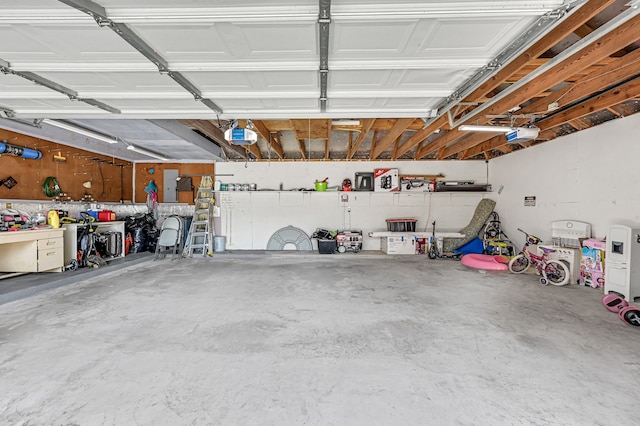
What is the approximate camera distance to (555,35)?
2291mm

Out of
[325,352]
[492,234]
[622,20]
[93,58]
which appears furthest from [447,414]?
[492,234]

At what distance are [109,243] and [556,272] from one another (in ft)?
29.0

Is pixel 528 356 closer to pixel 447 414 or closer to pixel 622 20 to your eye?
pixel 447 414

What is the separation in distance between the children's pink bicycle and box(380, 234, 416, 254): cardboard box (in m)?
2.32

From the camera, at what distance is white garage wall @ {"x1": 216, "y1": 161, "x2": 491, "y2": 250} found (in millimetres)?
8000

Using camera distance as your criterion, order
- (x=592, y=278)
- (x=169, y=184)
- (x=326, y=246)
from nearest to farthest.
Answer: (x=592, y=278)
(x=326, y=246)
(x=169, y=184)

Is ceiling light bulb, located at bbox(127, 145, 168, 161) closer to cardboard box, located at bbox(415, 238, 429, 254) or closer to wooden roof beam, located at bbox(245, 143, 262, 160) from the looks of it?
wooden roof beam, located at bbox(245, 143, 262, 160)

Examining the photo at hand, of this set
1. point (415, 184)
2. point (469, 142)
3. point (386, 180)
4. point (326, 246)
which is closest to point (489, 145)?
point (469, 142)

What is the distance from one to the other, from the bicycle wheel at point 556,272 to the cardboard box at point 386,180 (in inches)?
152

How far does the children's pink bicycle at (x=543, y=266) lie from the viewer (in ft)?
15.5

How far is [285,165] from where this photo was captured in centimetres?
813

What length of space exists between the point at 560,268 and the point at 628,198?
140 cm

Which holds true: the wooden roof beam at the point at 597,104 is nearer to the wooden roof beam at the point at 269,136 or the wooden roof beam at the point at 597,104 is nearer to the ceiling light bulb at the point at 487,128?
the ceiling light bulb at the point at 487,128

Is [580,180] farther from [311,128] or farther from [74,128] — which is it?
[74,128]
